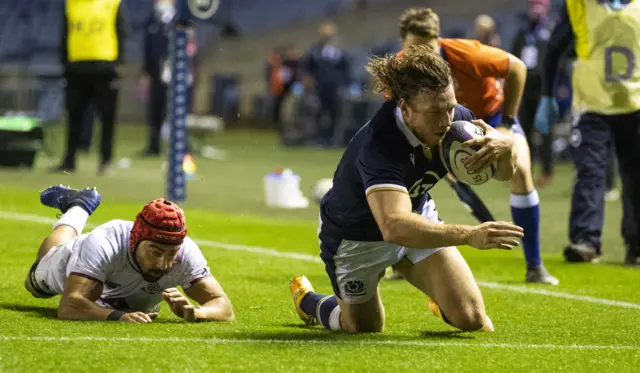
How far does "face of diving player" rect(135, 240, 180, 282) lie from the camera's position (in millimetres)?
6562

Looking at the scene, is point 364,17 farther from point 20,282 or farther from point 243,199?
point 20,282

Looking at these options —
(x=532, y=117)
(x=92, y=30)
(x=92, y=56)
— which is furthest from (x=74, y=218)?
(x=532, y=117)

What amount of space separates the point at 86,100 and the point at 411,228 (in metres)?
11.5

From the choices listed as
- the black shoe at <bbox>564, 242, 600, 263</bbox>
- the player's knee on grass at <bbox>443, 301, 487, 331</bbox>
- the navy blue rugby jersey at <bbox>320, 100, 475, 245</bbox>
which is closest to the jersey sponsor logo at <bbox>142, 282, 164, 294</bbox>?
the navy blue rugby jersey at <bbox>320, 100, 475, 245</bbox>

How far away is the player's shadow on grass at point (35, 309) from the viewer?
22.9 feet

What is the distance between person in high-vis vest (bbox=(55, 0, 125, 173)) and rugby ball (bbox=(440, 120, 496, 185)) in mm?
10853

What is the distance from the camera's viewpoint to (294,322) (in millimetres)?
7227

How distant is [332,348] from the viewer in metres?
6.08

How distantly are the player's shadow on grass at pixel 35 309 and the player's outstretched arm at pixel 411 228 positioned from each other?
2044 mm

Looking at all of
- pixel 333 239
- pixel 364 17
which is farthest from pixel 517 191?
pixel 364 17

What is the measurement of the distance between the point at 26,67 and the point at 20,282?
29.1 meters

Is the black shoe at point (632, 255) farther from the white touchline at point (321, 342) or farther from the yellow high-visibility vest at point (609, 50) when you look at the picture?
the white touchline at point (321, 342)

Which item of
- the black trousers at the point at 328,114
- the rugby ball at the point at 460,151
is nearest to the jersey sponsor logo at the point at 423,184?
the rugby ball at the point at 460,151

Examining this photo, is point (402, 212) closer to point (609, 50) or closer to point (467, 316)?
point (467, 316)
